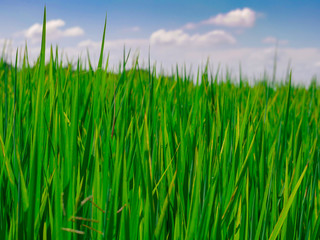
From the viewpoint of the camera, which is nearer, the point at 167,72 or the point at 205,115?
the point at 205,115

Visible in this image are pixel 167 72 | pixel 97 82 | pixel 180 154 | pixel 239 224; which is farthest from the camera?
pixel 167 72

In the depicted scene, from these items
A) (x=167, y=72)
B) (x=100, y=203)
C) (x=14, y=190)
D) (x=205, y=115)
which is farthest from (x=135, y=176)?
(x=167, y=72)

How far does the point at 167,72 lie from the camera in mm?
2238

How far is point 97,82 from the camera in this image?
3.00 ft

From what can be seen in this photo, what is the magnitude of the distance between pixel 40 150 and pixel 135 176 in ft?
0.71

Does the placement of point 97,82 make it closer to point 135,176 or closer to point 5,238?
point 135,176

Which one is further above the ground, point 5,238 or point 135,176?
point 135,176

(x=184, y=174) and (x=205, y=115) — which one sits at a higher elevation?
(x=205, y=115)

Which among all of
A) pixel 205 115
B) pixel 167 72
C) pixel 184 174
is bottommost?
pixel 184 174

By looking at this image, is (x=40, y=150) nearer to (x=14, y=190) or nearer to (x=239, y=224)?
(x=14, y=190)

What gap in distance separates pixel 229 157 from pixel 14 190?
54cm

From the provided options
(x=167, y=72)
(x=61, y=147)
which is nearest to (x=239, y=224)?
(x=61, y=147)

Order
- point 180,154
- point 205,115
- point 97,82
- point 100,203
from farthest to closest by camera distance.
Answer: point 205,115, point 97,82, point 180,154, point 100,203

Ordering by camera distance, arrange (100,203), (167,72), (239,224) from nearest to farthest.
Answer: (100,203)
(239,224)
(167,72)
